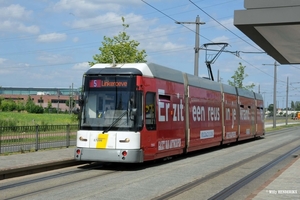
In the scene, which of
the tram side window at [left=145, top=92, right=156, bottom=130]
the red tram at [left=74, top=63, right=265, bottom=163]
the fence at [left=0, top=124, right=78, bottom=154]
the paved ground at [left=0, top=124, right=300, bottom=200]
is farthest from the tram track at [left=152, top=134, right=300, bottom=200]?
the fence at [left=0, top=124, right=78, bottom=154]

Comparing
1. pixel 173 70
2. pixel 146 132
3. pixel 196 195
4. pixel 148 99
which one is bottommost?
pixel 196 195

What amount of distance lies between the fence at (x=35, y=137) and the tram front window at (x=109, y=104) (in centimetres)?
406

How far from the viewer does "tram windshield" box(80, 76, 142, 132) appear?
14156 millimetres

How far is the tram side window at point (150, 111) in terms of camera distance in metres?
14.6

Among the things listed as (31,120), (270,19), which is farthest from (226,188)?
(31,120)

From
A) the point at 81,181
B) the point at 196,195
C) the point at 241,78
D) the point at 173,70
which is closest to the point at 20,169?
the point at 81,181

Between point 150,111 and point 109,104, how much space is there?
1.36 meters

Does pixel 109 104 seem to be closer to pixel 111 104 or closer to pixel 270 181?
pixel 111 104

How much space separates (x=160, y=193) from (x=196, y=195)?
2.55ft

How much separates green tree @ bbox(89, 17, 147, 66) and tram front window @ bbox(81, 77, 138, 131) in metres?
13.9

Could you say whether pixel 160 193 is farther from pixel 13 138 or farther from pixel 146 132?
pixel 13 138

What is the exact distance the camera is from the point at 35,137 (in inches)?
738

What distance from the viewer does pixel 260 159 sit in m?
18.8

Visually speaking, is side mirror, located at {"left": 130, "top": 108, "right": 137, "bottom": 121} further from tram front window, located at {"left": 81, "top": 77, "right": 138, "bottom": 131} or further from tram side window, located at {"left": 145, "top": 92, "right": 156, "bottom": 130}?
tram side window, located at {"left": 145, "top": 92, "right": 156, "bottom": 130}
